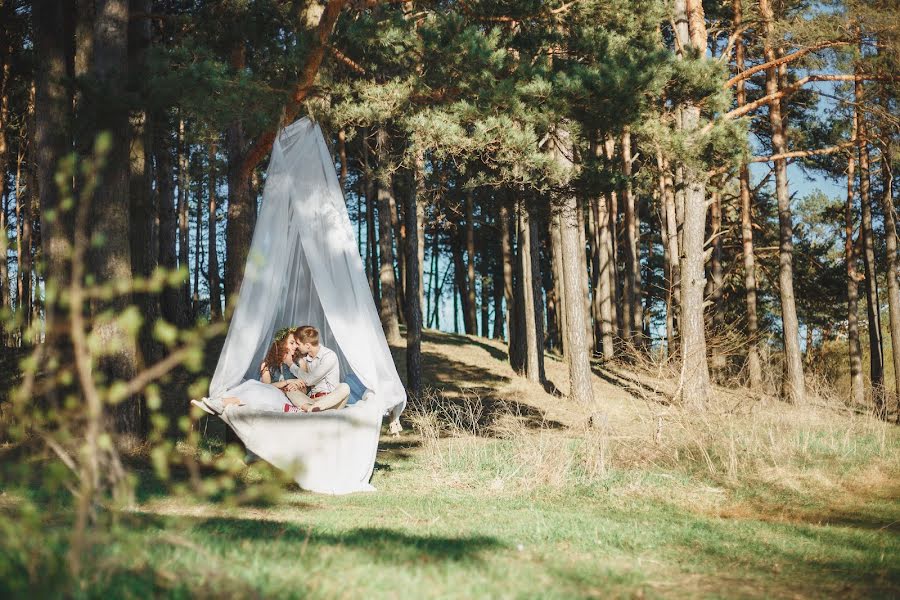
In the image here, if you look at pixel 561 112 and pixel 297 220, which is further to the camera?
pixel 561 112

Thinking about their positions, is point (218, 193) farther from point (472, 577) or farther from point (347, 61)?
point (472, 577)

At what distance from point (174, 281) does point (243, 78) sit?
17.3 feet

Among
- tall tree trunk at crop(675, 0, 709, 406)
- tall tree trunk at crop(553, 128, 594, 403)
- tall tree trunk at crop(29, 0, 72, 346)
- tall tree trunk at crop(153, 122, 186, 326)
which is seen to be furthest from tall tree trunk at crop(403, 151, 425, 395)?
tall tree trunk at crop(29, 0, 72, 346)

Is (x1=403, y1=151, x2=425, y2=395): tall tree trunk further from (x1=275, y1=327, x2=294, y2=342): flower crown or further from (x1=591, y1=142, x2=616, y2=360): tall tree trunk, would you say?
(x1=591, y1=142, x2=616, y2=360): tall tree trunk

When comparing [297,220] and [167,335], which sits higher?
[297,220]

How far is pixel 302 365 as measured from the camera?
22.8 feet

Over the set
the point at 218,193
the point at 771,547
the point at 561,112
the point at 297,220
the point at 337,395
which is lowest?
the point at 771,547

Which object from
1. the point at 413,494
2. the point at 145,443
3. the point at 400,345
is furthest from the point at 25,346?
the point at 413,494

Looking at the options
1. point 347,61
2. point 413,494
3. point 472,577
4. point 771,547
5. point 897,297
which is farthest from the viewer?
point 897,297

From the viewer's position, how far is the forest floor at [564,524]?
2896 mm

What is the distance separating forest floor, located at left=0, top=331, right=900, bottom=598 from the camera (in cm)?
290

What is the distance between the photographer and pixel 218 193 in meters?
22.9

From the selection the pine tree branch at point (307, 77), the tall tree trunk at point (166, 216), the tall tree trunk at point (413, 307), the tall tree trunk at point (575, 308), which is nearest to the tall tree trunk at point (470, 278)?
the tall tree trunk at point (413, 307)

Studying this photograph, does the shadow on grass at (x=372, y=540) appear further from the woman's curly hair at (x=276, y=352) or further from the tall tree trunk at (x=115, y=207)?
the tall tree trunk at (x=115, y=207)
